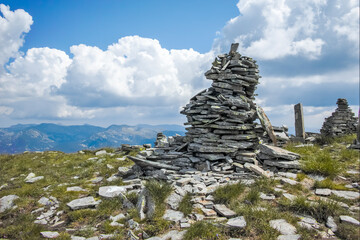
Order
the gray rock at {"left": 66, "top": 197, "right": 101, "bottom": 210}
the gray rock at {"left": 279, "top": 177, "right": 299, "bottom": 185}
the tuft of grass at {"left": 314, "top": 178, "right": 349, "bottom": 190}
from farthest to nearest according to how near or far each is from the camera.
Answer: the gray rock at {"left": 279, "top": 177, "right": 299, "bottom": 185} → the tuft of grass at {"left": 314, "top": 178, "right": 349, "bottom": 190} → the gray rock at {"left": 66, "top": 197, "right": 101, "bottom": 210}

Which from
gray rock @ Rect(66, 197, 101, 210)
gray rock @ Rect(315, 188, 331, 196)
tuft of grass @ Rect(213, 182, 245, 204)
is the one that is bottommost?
gray rock @ Rect(66, 197, 101, 210)

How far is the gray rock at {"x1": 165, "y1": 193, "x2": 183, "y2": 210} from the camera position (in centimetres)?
710

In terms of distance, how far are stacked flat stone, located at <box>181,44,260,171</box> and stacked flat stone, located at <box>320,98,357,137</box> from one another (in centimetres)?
1760

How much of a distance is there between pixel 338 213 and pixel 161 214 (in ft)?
17.3

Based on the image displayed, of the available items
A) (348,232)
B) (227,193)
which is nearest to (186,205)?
(227,193)

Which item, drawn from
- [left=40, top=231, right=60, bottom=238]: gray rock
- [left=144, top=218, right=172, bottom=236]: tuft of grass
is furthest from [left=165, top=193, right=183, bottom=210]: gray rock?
[left=40, top=231, right=60, bottom=238]: gray rock

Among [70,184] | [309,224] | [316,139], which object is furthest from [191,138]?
[316,139]

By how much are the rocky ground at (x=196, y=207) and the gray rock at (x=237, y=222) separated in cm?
3

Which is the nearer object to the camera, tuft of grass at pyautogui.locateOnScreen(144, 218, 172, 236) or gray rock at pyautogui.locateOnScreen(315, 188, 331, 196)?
tuft of grass at pyautogui.locateOnScreen(144, 218, 172, 236)

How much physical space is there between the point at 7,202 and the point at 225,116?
10.7 metres

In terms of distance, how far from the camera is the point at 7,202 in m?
8.82

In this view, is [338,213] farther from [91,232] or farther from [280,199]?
[91,232]

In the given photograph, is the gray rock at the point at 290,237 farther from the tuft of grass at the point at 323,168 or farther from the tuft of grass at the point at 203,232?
the tuft of grass at the point at 323,168

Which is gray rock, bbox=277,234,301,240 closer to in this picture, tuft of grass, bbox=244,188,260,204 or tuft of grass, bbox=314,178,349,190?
tuft of grass, bbox=244,188,260,204
